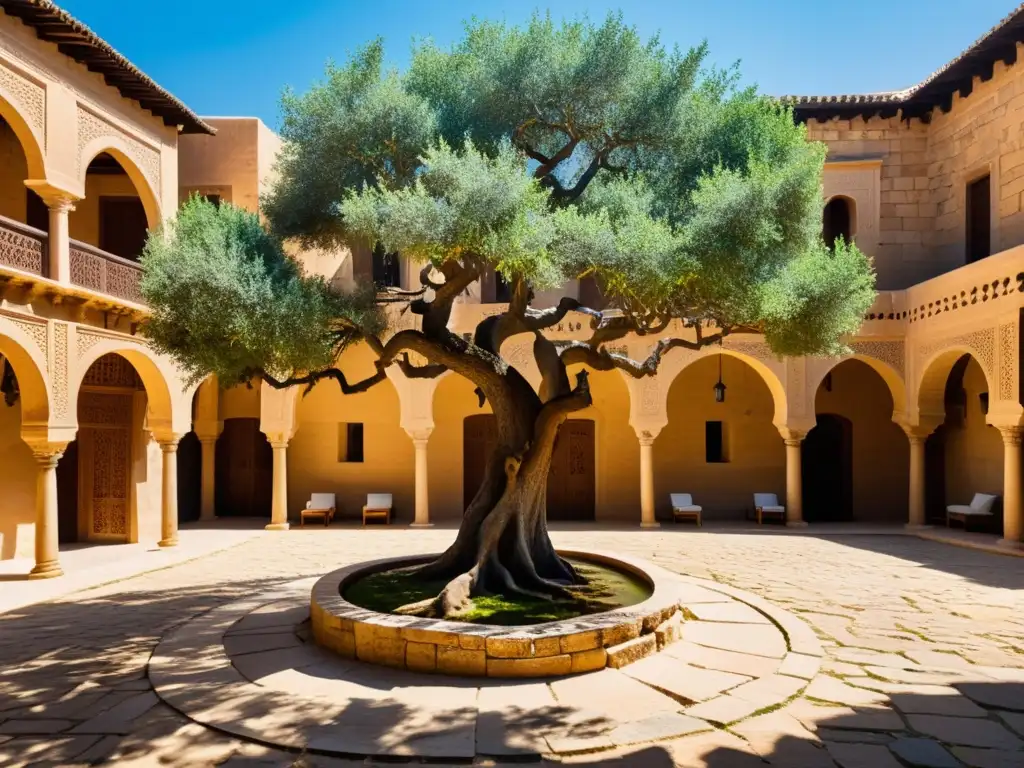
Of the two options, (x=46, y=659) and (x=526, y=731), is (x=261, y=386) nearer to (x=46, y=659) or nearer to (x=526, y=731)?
(x=46, y=659)

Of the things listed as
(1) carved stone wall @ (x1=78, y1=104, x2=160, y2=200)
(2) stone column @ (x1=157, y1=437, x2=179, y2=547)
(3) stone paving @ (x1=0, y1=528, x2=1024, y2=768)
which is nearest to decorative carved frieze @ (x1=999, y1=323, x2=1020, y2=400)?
(3) stone paving @ (x1=0, y1=528, x2=1024, y2=768)

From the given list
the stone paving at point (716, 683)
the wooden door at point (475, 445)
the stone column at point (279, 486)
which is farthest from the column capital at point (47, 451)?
the wooden door at point (475, 445)

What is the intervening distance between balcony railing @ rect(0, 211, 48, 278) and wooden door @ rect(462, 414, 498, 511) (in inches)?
389

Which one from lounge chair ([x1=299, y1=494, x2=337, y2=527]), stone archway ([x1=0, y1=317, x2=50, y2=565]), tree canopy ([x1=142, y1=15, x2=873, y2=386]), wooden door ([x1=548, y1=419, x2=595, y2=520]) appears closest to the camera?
tree canopy ([x1=142, y1=15, x2=873, y2=386])

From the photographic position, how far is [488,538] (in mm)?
7535

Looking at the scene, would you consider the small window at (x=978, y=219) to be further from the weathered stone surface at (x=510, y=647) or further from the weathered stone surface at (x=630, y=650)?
the weathered stone surface at (x=510, y=647)

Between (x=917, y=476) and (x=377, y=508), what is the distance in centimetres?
1202

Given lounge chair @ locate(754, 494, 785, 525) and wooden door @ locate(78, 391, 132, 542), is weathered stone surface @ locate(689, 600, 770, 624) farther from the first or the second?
wooden door @ locate(78, 391, 132, 542)

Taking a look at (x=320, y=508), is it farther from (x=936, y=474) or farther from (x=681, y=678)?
(x=936, y=474)

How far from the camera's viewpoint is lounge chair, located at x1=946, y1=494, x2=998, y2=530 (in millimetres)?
14172

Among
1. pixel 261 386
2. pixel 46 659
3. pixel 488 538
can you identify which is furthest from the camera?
pixel 261 386

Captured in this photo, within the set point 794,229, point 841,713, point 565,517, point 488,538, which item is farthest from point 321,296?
point 565,517

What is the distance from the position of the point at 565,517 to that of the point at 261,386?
8.01 meters

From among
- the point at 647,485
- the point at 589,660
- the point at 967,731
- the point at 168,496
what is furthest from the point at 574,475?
the point at 967,731
